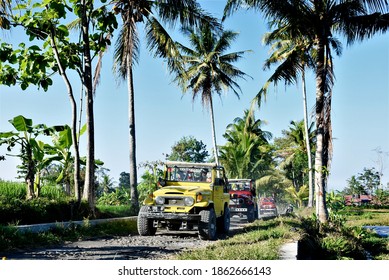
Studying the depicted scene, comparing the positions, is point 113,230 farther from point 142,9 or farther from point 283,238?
point 142,9

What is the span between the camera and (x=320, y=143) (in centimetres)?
1212

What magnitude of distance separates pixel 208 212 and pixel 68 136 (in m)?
3.63

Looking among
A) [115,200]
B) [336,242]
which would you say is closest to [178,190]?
[336,242]

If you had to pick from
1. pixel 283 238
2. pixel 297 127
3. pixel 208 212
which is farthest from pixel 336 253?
pixel 297 127

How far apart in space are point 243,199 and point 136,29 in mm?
6192

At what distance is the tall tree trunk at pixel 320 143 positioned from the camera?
39.1 ft

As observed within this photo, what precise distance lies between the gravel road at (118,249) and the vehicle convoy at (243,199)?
19.2ft

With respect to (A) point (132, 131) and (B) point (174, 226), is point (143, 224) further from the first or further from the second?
(A) point (132, 131)

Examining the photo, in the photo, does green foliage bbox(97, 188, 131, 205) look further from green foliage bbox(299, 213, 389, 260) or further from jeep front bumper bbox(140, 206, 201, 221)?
jeep front bumper bbox(140, 206, 201, 221)

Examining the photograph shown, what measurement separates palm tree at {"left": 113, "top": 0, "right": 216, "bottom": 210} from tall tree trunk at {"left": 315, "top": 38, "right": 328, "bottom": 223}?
2767 mm

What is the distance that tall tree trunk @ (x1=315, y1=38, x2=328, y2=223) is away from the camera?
11.9 metres

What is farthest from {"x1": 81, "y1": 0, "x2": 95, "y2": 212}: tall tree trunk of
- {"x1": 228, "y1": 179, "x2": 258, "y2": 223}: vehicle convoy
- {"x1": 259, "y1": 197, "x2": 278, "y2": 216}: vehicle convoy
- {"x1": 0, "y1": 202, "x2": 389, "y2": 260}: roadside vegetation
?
{"x1": 259, "y1": 197, "x2": 278, "y2": 216}: vehicle convoy

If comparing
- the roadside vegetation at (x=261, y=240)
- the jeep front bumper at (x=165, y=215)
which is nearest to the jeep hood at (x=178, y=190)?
the jeep front bumper at (x=165, y=215)

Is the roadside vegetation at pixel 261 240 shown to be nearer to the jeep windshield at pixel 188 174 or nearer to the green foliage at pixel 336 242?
the green foliage at pixel 336 242
